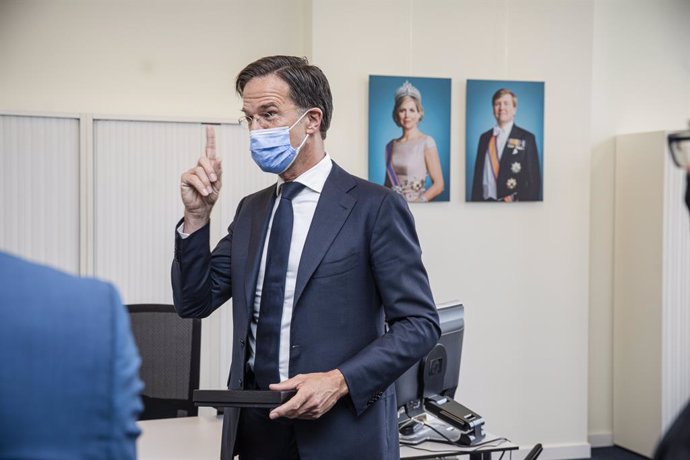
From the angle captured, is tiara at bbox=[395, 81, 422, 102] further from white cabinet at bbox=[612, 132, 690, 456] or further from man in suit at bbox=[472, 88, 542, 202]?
white cabinet at bbox=[612, 132, 690, 456]

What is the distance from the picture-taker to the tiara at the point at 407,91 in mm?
4363

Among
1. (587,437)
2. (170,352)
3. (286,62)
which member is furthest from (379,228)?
(587,437)

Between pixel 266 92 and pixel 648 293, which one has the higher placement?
pixel 266 92

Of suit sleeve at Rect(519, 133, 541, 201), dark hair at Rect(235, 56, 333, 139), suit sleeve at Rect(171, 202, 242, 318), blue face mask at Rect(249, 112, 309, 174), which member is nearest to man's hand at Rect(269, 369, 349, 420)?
suit sleeve at Rect(171, 202, 242, 318)

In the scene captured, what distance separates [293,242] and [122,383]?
1.25 m

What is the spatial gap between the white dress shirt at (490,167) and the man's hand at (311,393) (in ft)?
9.43

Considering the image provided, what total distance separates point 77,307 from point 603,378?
4699mm

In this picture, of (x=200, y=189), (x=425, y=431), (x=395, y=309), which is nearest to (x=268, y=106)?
(x=200, y=189)

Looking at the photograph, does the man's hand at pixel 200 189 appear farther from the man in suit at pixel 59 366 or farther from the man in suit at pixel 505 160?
the man in suit at pixel 505 160

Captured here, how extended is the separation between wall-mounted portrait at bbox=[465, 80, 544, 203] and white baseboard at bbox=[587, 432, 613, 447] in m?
1.51

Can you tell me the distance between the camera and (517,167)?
457cm

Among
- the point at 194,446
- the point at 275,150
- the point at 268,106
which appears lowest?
the point at 194,446

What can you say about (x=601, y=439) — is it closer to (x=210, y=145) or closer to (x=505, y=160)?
(x=505, y=160)

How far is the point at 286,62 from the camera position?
206cm
